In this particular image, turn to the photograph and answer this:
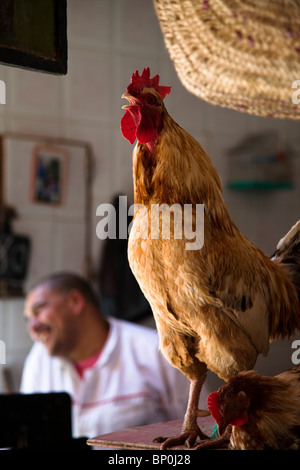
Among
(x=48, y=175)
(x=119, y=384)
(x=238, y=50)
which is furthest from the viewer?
(x=48, y=175)

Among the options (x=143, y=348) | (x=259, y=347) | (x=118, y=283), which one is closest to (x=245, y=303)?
(x=259, y=347)

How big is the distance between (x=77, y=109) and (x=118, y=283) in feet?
2.33

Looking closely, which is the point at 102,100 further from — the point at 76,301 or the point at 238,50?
the point at 238,50

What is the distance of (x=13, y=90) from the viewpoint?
236cm

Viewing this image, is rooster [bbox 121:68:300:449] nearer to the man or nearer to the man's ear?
the man

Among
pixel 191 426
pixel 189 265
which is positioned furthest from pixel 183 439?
pixel 189 265

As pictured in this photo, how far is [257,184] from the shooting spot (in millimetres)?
2559

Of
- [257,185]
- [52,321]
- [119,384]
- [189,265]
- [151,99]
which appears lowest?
[119,384]

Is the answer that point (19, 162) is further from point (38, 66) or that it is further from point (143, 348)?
point (38, 66)

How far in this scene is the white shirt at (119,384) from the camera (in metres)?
1.91

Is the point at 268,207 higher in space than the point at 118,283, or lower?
higher

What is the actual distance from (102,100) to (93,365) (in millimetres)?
1063

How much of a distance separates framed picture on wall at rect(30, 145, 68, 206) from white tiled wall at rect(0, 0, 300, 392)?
0.25ft

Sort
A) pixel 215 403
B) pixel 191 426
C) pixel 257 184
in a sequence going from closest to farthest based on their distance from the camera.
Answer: pixel 215 403 < pixel 191 426 < pixel 257 184
